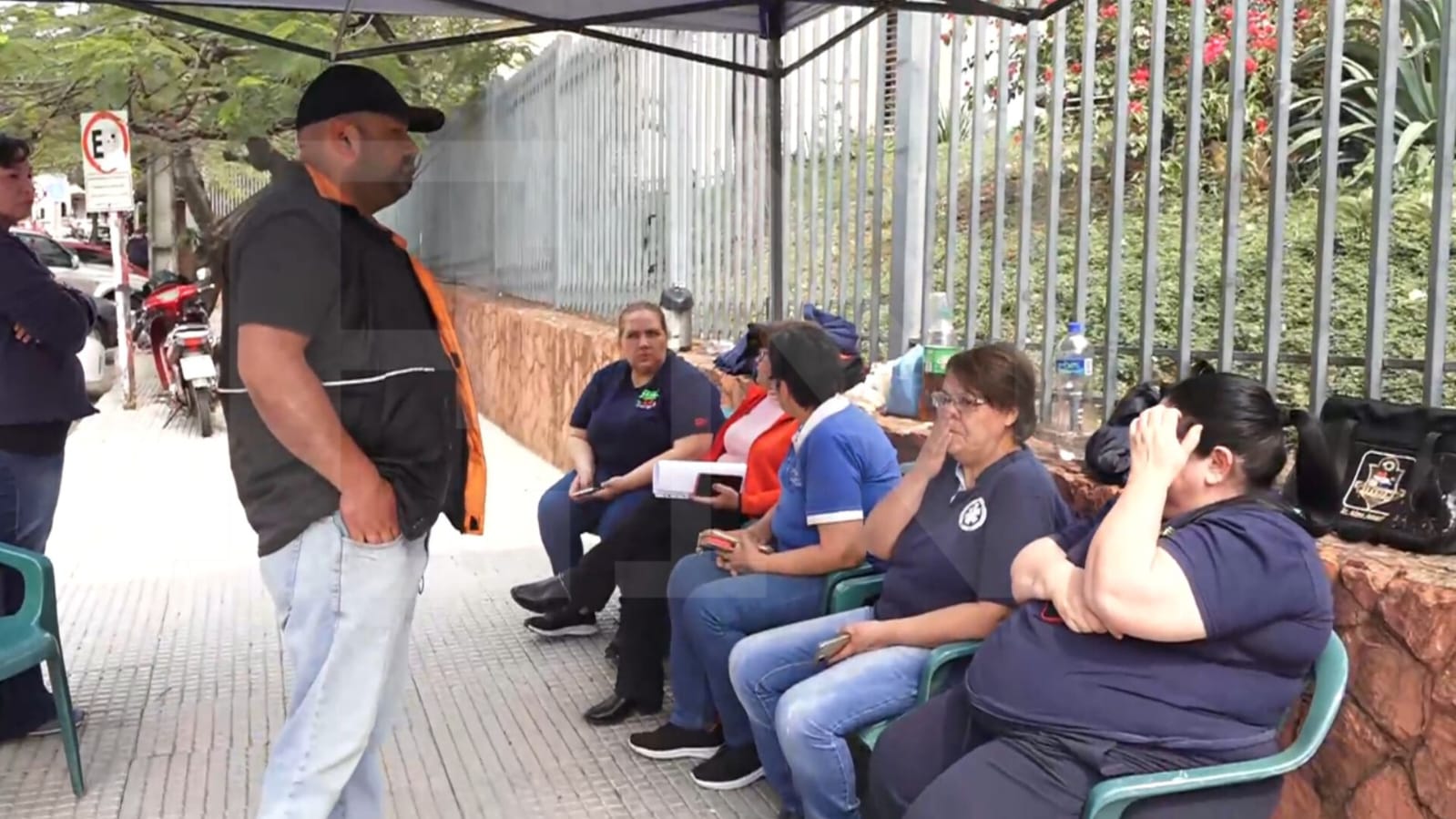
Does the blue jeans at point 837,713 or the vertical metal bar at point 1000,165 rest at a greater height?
the vertical metal bar at point 1000,165

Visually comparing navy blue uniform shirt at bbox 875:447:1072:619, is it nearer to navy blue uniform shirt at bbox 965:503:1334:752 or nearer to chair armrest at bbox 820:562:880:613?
chair armrest at bbox 820:562:880:613

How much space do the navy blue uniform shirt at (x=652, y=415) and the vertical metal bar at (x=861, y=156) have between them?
705 millimetres

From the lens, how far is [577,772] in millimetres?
3449

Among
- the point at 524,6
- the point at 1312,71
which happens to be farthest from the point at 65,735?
the point at 1312,71

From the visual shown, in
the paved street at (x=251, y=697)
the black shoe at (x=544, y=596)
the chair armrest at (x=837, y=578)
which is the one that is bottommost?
the paved street at (x=251, y=697)

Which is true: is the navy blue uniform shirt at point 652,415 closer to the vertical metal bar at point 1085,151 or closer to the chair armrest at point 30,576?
the vertical metal bar at point 1085,151

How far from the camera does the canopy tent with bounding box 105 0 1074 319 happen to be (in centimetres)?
432

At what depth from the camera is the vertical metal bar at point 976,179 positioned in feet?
13.1

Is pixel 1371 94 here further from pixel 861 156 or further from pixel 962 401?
pixel 962 401

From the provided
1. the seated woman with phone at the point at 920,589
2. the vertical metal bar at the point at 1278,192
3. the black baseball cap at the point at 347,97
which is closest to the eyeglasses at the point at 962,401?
the seated woman with phone at the point at 920,589

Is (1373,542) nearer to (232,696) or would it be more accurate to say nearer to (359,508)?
(359,508)

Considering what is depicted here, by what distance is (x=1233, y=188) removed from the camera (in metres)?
2.95

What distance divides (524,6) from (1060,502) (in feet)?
9.74

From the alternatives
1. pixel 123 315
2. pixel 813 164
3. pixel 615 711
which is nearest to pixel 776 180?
pixel 813 164
